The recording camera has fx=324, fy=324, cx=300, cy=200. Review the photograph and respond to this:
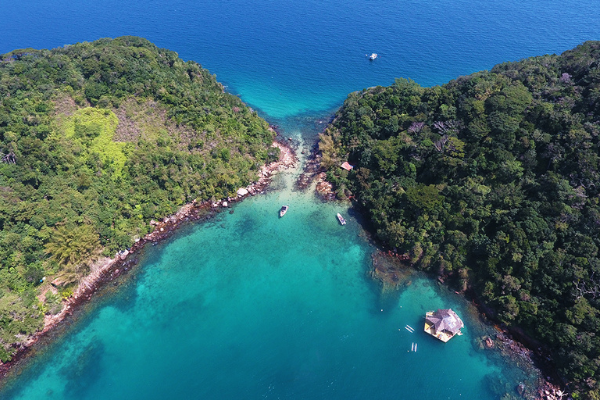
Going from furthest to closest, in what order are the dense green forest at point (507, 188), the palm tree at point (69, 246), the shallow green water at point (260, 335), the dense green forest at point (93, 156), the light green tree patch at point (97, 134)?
the light green tree patch at point (97, 134)
the palm tree at point (69, 246)
the dense green forest at point (93, 156)
the dense green forest at point (507, 188)
the shallow green water at point (260, 335)

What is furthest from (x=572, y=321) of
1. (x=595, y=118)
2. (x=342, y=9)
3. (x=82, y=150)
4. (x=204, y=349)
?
(x=342, y=9)

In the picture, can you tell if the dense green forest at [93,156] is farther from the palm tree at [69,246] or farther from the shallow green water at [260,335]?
the shallow green water at [260,335]

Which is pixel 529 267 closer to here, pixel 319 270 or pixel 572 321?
pixel 572 321

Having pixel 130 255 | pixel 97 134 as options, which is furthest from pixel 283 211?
pixel 97 134

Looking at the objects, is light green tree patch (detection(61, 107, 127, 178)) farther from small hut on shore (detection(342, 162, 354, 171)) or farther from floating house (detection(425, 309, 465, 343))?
floating house (detection(425, 309, 465, 343))

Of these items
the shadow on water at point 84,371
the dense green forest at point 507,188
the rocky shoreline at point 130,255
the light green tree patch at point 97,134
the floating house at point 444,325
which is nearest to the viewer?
the shadow on water at point 84,371

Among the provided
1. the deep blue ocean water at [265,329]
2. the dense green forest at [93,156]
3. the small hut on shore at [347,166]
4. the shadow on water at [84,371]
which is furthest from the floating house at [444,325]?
the shadow on water at [84,371]

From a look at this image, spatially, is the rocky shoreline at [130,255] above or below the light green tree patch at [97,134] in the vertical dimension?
below
